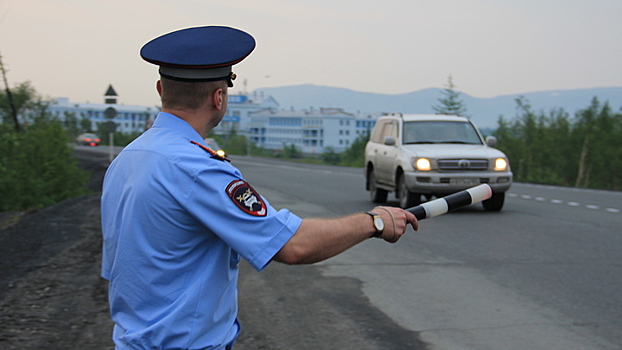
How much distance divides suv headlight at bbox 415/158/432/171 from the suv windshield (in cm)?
134

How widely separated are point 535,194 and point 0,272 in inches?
607

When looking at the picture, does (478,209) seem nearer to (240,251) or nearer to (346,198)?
(346,198)

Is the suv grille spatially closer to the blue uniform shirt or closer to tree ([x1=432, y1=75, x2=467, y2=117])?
the blue uniform shirt

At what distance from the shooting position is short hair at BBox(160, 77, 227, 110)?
2357 millimetres

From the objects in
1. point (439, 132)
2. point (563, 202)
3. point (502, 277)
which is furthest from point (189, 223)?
point (563, 202)

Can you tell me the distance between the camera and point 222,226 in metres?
2.16

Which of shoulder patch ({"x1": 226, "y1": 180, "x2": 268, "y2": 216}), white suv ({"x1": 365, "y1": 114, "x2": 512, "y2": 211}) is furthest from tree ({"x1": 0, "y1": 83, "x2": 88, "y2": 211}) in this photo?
shoulder patch ({"x1": 226, "y1": 180, "x2": 268, "y2": 216})

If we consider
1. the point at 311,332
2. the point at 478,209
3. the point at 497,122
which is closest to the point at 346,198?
the point at 478,209

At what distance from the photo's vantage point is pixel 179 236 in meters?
2.20

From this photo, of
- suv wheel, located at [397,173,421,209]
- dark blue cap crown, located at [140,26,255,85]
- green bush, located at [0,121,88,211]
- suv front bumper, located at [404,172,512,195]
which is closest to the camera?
dark blue cap crown, located at [140,26,255,85]

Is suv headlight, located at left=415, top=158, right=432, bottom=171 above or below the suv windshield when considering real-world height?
below

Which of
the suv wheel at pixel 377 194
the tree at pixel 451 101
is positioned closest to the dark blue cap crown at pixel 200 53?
the suv wheel at pixel 377 194

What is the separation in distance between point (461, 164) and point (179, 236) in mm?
13739

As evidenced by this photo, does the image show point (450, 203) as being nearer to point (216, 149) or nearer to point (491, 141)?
point (491, 141)
